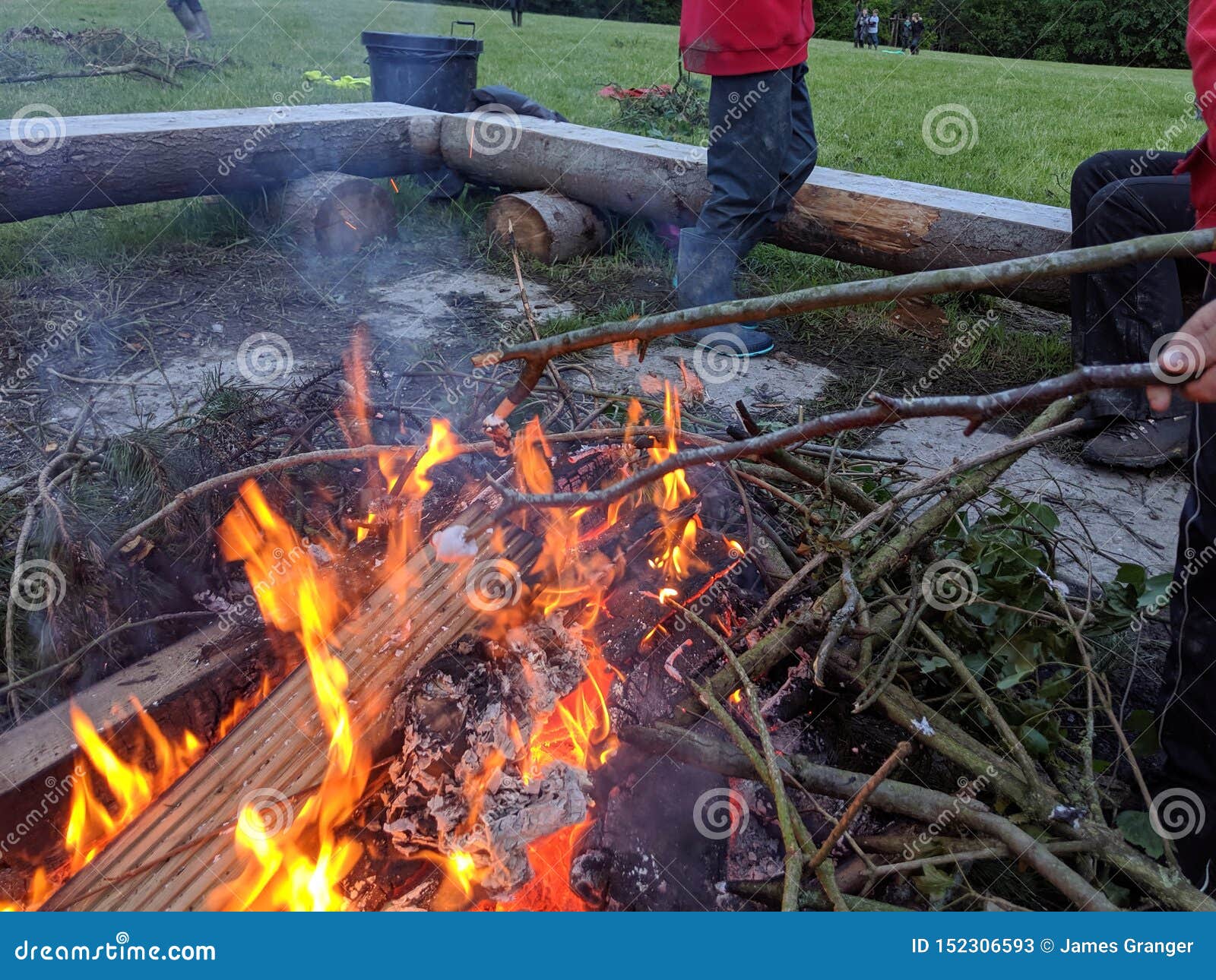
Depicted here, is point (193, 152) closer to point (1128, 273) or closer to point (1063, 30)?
point (1128, 273)

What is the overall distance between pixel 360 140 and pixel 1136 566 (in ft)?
16.8

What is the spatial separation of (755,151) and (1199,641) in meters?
3.07

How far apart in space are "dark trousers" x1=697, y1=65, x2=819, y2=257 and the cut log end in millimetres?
1272

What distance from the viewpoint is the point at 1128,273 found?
11.4 feet

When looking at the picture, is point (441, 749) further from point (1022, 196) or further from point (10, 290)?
point (1022, 196)

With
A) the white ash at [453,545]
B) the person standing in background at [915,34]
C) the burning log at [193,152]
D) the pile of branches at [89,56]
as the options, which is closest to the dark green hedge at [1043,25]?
the person standing in background at [915,34]

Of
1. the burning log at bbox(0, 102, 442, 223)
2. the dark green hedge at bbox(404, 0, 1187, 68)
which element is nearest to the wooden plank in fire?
the burning log at bbox(0, 102, 442, 223)

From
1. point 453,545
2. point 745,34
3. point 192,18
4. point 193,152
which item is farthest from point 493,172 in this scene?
point 192,18

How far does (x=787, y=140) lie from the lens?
4.23 m

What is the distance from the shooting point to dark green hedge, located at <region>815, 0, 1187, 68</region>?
71.3ft

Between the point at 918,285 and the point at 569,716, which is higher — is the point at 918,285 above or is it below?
above

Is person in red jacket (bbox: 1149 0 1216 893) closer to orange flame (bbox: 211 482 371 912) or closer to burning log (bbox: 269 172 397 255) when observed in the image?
orange flame (bbox: 211 482 371 912)

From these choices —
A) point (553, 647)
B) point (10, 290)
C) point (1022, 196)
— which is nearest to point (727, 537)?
point (553, 647)

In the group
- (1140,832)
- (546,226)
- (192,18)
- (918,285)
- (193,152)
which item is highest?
(192,18)
